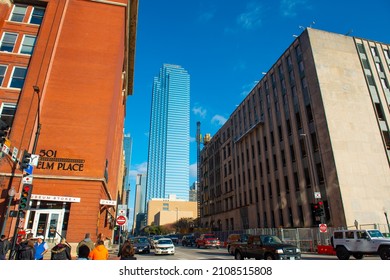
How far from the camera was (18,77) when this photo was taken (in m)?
26.4

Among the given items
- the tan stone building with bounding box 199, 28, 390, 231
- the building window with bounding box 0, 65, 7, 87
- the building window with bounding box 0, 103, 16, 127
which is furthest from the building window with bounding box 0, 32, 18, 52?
the tan stone building with bounding box 199, 28, 390, 231

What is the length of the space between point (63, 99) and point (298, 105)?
28756 millimetres

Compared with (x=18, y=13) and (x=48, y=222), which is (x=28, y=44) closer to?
(x=18, y=13)

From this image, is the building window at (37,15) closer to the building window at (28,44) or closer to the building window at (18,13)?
the building window at (18,13)

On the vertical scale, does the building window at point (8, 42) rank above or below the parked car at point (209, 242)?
above

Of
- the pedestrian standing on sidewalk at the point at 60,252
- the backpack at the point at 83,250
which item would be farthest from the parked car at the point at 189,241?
the pedestrian standing on sidewalk at the point at 60,252

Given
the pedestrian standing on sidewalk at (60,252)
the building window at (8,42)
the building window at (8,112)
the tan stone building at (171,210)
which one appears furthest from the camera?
the tan stone building at (171,210)

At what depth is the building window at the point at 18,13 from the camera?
97.1 feet

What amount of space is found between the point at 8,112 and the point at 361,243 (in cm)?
2987

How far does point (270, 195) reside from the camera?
42031 millimetres

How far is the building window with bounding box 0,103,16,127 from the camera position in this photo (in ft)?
80.5

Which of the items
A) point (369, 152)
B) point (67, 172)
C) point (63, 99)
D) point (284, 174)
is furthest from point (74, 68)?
point (369, 152)

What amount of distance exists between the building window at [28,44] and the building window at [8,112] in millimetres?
6397
